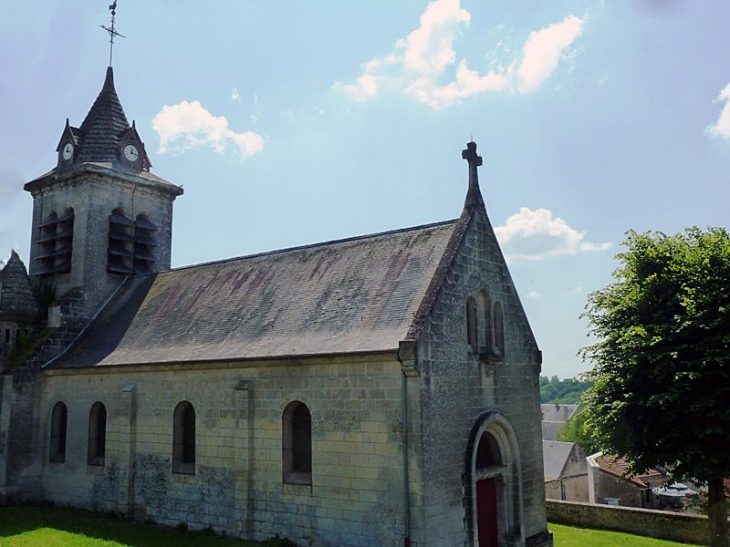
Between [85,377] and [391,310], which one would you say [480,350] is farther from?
[85,377]

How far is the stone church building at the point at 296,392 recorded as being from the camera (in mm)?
14781

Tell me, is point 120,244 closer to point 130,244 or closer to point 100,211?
point 130,244

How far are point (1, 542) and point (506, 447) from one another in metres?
14.5

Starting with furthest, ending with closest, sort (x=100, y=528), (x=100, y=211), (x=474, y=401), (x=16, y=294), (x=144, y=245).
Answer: (x=144, y=245) < (x=100, y=211) < (x=16, y=294) < (x=100, y=528) < (x=474, y=401)

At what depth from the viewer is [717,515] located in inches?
722

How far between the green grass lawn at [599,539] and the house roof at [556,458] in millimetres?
22734

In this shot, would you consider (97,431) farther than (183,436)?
Yes

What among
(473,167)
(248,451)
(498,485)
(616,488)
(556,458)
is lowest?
(616,488)

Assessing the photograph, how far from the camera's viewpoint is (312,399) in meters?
16.1

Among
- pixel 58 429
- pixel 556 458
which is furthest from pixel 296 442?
pixel 556 458

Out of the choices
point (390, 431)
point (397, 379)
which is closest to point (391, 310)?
point (397, 379)

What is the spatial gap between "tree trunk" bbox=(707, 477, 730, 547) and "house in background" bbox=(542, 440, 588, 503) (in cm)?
1999

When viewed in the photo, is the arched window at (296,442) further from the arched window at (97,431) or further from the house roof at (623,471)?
the house roof at (623,471)

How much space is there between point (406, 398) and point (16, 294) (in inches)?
712
